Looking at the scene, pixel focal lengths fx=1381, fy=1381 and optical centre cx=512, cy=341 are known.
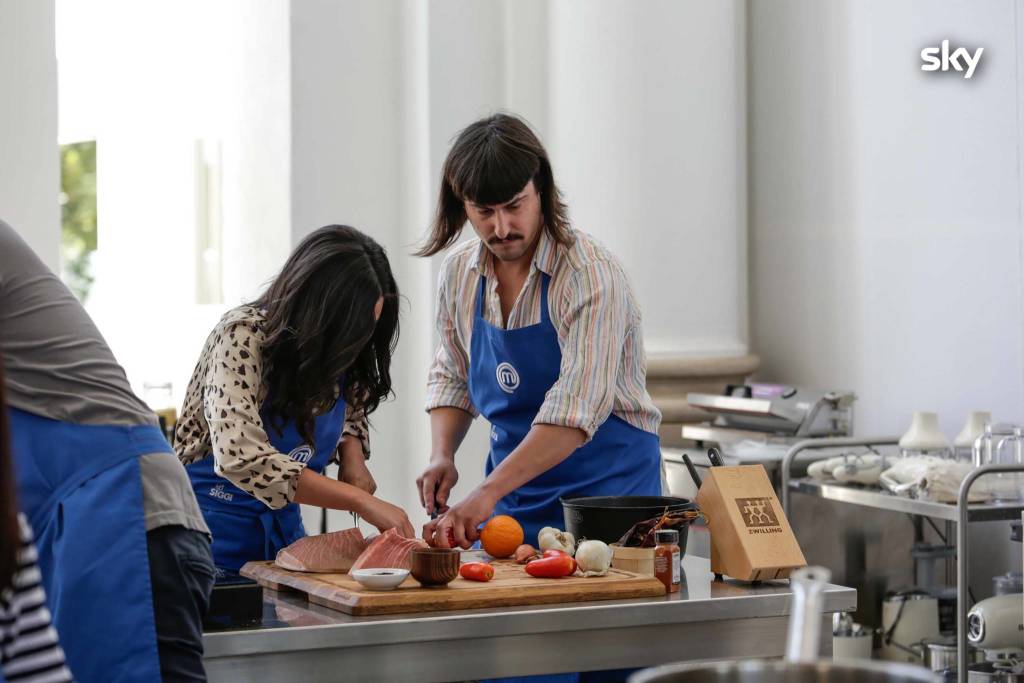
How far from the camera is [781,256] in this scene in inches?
215

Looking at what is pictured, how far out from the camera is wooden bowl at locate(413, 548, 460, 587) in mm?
2178

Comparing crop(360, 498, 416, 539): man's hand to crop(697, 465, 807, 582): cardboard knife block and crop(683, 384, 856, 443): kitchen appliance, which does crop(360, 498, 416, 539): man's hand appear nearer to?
crop(697, 465, 807, 582): cardboard knife block

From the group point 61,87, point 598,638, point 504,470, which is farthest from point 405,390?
point 61,87

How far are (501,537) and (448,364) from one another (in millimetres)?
668

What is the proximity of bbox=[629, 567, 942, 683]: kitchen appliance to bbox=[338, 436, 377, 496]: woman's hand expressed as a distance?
6.19 feet

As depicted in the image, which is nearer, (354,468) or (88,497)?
(88,497)

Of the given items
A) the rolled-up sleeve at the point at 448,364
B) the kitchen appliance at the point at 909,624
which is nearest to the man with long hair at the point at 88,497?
the rolled-up sleeve at the point at 448,364

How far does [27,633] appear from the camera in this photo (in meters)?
1.20

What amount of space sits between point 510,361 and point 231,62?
142 inches

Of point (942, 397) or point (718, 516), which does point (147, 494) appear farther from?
point (942, 397)

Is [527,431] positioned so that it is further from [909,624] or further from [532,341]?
[909,624]

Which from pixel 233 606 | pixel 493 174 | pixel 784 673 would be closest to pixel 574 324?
pixel 493 174

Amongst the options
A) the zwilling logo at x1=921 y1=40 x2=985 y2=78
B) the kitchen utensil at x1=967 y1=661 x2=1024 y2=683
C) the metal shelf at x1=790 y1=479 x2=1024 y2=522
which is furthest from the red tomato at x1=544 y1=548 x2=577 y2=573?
the zwilling logo at x1=921 y1=40 x2=985 y2=78

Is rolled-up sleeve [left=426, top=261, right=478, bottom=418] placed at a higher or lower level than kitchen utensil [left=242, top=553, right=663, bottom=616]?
higher
